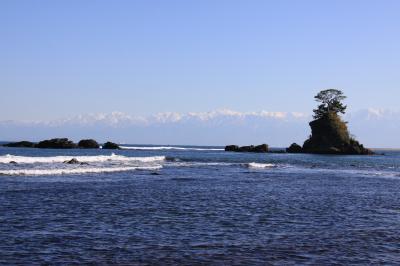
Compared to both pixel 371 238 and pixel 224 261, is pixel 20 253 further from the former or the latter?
pixel 371 238

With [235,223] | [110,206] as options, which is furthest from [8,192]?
[235,223]

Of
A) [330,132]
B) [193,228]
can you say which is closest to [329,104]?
[330,132]

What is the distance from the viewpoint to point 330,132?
464ft

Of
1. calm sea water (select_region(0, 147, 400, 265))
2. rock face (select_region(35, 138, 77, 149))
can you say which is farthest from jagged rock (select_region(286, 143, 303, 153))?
calm sea water (select_region(0, 147, 400, 265))

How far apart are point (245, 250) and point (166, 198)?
13379 mm

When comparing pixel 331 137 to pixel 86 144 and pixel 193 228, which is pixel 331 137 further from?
pixel 193 228

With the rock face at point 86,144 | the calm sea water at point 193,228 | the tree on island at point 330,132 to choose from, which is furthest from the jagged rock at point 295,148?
the calm sea water at point 193,228

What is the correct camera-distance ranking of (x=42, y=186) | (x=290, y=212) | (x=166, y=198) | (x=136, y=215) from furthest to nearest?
(x=42, y=186)
(x=166, y=198)
(x=290, y=212)
(x=136, y=215)

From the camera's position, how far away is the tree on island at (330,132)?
14125 centimetres

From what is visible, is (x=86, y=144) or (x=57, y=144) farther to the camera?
(x=86, y=144)

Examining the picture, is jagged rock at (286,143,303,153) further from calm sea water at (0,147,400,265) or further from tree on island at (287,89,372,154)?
calm sea water at (0,147,400,265)

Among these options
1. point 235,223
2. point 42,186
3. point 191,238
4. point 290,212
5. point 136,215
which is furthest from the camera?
point 42,186

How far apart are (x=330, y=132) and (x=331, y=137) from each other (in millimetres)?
1464

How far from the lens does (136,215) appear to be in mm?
21875
